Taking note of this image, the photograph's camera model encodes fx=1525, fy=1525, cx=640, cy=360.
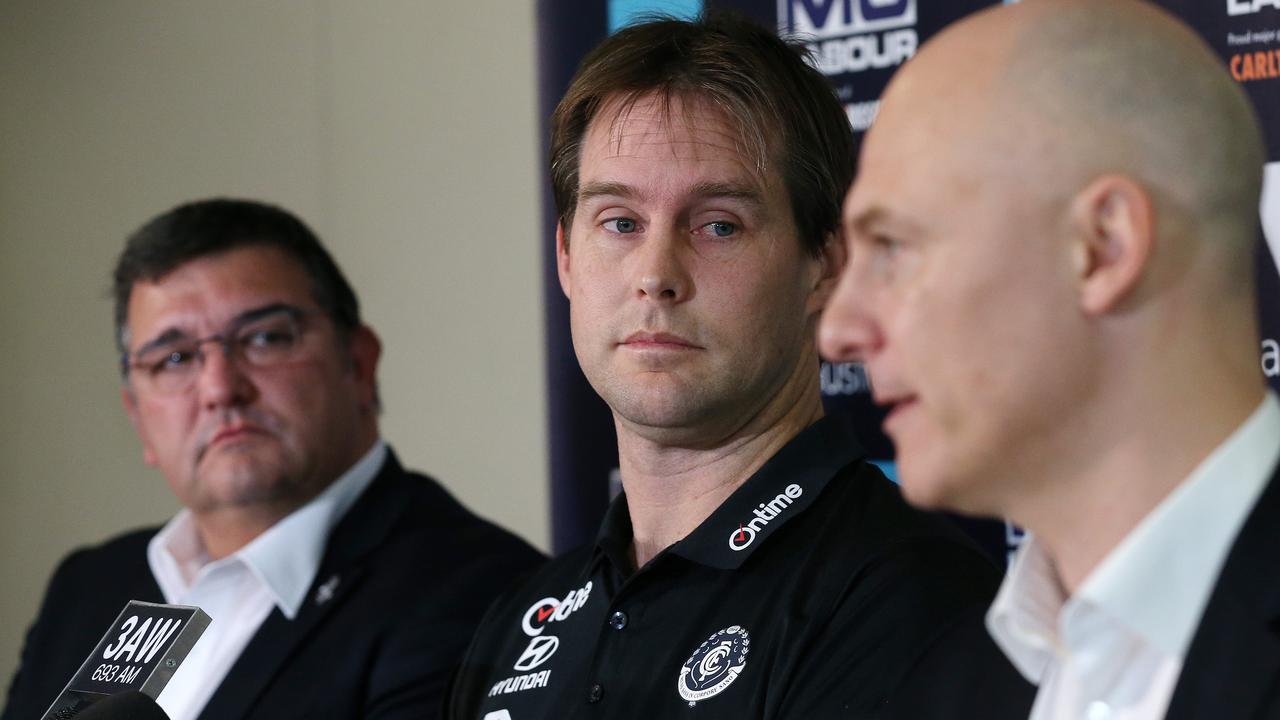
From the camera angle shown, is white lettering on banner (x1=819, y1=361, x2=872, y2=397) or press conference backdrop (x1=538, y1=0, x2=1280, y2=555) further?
white lettering on banner (x1=819, y1=361, x2=872, y2=397)

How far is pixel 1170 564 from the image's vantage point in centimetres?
107

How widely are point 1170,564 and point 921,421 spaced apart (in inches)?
8.1

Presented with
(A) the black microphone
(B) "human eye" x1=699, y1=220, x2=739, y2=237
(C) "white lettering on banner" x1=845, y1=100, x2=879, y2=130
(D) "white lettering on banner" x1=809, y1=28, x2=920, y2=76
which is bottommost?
(A) the black microphone

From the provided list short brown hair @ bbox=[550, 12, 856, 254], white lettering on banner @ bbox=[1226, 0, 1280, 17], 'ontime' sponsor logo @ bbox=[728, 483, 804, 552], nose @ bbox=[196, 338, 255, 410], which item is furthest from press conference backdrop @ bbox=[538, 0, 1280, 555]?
nose @ bbox=[196, 338, 255, 410]

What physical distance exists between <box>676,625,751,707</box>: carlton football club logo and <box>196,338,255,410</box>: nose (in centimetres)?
123

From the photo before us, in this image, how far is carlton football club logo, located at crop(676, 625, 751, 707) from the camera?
5.42 feet

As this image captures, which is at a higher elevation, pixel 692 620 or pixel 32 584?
pixel 692 620

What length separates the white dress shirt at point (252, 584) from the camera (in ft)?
8.01

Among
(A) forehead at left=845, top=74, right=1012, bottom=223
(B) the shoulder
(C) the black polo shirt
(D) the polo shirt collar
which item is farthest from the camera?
(B) the shoulder

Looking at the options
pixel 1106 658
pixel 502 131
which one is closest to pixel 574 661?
pixel 1106 658

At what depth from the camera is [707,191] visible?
1.82 meters

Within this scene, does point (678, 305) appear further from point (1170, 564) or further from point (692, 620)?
point (1170, 564)

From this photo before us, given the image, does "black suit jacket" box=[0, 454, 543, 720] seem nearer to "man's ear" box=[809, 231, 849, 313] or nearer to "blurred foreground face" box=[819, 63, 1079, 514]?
"man's ear" box=[809, 231, 849, 313]

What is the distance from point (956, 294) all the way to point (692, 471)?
2.66 feet
